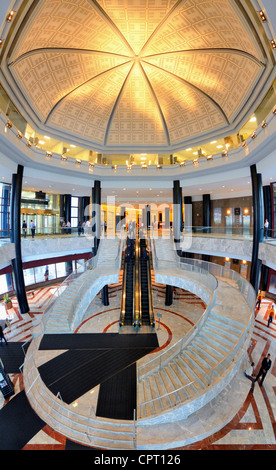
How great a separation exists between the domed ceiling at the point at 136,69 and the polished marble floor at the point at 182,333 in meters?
14.1

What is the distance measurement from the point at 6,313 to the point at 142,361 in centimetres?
1031

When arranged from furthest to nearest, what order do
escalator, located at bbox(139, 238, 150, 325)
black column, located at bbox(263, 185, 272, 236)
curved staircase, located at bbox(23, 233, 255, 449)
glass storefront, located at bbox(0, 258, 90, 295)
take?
black column, located at bbox(263, 185, 272, 236) < glass storefront, located at bbox(0, 258, 90, 295) < escalator, located at bbox(139, 238, 150, 325) < curved staircase, located at bbox(23, 233, 255, 449)

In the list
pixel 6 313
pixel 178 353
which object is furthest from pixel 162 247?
pixel 6 313

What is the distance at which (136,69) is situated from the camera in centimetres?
1574

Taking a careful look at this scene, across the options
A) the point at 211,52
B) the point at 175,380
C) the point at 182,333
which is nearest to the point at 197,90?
the point at 211,52

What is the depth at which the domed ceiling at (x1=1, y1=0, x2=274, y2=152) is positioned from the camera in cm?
1044

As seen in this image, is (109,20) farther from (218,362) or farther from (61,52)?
(218,362)

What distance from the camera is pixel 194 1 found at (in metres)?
10.2

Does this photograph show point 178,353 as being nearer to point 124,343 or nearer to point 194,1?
point 124,343

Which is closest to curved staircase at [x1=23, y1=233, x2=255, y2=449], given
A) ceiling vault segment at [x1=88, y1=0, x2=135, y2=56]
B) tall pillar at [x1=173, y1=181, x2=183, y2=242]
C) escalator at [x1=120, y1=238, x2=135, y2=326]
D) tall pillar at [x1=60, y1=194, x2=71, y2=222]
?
escalator at [x1=120, y1=238, x2=135, y2=326]

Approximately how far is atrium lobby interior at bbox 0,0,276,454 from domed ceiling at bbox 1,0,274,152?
111 millimetres

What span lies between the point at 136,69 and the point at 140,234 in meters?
14.0

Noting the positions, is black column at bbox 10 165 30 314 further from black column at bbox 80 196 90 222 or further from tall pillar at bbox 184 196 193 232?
tall pillar at bbox 184 196 193 232

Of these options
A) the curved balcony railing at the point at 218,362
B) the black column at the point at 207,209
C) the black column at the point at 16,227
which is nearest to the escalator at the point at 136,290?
the curved balcony railing at the point at 218,362
